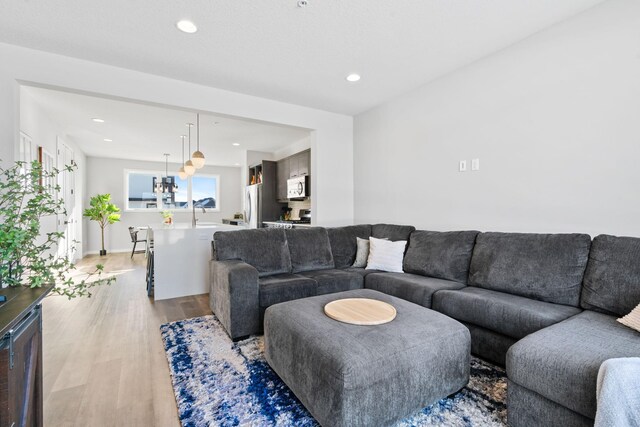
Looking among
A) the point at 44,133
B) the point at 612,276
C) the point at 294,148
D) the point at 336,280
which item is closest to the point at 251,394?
the point at 336,280

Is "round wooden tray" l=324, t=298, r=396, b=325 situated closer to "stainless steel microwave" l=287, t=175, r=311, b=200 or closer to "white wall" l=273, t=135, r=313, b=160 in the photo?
"stainless steel microwave" l=287, t=175, r=311, b=200

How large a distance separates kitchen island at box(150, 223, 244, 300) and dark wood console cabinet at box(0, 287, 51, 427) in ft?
8.18

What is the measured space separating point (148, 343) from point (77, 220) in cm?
579

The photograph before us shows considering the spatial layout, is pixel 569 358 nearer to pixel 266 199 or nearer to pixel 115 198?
pixel 266 199

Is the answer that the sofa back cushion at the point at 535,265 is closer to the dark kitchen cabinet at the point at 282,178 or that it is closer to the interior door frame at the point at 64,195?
the dark kitchen cabinet at the point at 282,178

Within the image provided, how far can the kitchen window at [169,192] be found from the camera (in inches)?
329

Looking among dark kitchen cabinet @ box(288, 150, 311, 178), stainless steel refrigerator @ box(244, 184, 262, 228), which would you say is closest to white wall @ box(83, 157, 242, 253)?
stainless steel refrigerator @ box(244, 184, 262, 228)

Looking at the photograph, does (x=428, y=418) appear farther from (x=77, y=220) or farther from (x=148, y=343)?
(x=77, y=220)

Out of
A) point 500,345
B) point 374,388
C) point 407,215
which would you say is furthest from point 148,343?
point 407,215

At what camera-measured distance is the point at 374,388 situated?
1392mm

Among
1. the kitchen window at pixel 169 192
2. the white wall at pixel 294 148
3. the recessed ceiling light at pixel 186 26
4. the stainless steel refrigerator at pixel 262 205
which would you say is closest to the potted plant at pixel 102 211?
the kitchen window at pixel 169 192

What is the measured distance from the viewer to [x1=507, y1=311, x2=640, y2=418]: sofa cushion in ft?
4.13

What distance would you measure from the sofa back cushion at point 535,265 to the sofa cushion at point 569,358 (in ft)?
1.60

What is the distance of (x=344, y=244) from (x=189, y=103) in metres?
2.48
